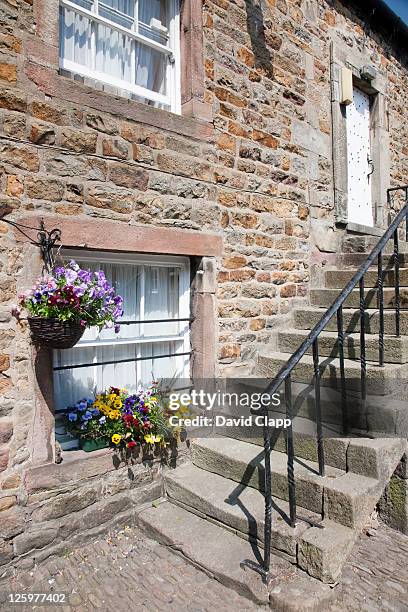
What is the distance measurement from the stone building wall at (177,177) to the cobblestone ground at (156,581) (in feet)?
0.65

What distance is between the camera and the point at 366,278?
15.2ft

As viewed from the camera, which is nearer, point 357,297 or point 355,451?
point 355,451

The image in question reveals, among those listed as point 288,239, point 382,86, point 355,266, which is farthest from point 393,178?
point 288,239

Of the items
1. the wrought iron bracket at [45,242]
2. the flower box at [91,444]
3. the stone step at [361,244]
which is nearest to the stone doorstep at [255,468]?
the flower box at [91,444]

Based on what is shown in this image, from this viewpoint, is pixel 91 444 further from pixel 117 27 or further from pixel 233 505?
pixel 117 27

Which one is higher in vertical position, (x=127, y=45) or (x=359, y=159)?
(x=127, y=45)

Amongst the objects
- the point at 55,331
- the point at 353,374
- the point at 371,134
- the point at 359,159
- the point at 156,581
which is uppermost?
the point at 371,134

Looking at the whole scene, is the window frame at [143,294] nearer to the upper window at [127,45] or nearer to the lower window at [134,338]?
the lower window at [134,338]

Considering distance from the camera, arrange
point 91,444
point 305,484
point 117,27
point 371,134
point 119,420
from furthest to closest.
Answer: point 371,134
point 117,27
point 119,420
point 91,444
point 305,484

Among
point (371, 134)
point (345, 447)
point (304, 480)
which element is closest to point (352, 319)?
point (345, 447)

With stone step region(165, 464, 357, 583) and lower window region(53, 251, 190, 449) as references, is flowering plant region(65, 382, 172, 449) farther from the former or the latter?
stone step region(165, 464, 357, 583)

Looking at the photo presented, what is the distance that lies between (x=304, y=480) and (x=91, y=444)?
1539 millimetres

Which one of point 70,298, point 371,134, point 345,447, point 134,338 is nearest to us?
point 70,298

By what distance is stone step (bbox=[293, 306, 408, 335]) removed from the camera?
154 inches
